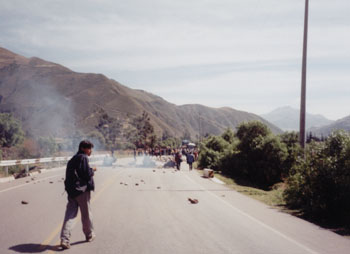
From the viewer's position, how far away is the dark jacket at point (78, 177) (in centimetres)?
711

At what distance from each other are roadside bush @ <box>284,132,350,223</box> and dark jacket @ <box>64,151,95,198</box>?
24.9ft

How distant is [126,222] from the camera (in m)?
9.30

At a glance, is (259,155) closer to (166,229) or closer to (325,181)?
(325,181)

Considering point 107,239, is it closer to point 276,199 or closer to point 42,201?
point 42,201

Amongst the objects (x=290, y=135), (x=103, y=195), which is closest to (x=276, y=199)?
(x=103, y=195)

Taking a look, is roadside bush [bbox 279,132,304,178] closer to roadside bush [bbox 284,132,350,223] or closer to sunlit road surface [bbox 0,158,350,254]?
roadside bush [bbox 284,132,350,223]

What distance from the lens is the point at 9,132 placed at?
297 ft

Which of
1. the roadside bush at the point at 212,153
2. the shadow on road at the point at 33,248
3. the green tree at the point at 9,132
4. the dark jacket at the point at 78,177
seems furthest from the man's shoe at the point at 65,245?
the green tree at the point at 9,132

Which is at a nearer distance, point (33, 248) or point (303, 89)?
point (33, 248)

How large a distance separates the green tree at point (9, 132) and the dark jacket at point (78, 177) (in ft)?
288

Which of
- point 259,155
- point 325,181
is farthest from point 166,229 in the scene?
point 259,155

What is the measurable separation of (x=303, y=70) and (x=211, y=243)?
37.8ft

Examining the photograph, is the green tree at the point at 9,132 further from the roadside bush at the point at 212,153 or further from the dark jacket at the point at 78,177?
the dark jacket at the point at 78,177

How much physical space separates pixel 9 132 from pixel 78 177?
9126 centimetres
